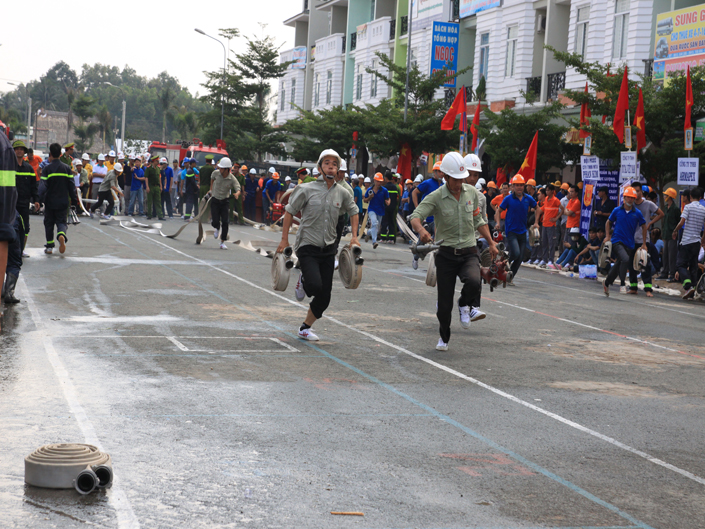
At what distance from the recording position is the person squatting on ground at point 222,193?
19469 millimetres

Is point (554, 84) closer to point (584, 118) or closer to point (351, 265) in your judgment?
point (584, 118)

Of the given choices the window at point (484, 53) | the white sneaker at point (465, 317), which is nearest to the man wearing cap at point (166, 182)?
the window at point (484, 53)

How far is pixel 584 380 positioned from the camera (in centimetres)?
791

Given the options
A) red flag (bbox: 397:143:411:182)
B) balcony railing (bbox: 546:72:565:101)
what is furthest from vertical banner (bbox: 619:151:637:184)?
red flag (bbox: 397:143:411:182)

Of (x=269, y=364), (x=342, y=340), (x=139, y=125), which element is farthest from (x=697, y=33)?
(x=139, y=125)

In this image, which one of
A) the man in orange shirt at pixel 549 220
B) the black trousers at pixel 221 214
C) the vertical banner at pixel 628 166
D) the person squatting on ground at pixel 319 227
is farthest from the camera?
the man in orange shirt at pixel 549 220

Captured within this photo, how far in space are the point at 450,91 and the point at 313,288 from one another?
3218cm

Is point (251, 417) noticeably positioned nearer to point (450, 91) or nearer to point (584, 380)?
point (584, 380)

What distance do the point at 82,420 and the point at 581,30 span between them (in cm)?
2796

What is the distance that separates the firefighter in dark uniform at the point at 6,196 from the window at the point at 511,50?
3184cm

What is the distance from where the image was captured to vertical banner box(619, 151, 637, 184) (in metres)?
18.4

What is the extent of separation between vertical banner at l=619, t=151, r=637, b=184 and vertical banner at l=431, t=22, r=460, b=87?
67.4 ft

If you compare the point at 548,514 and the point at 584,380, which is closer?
the point at 548,514

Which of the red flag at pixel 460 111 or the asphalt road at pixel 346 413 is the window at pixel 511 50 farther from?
the asphalt road at pixel 346 413
